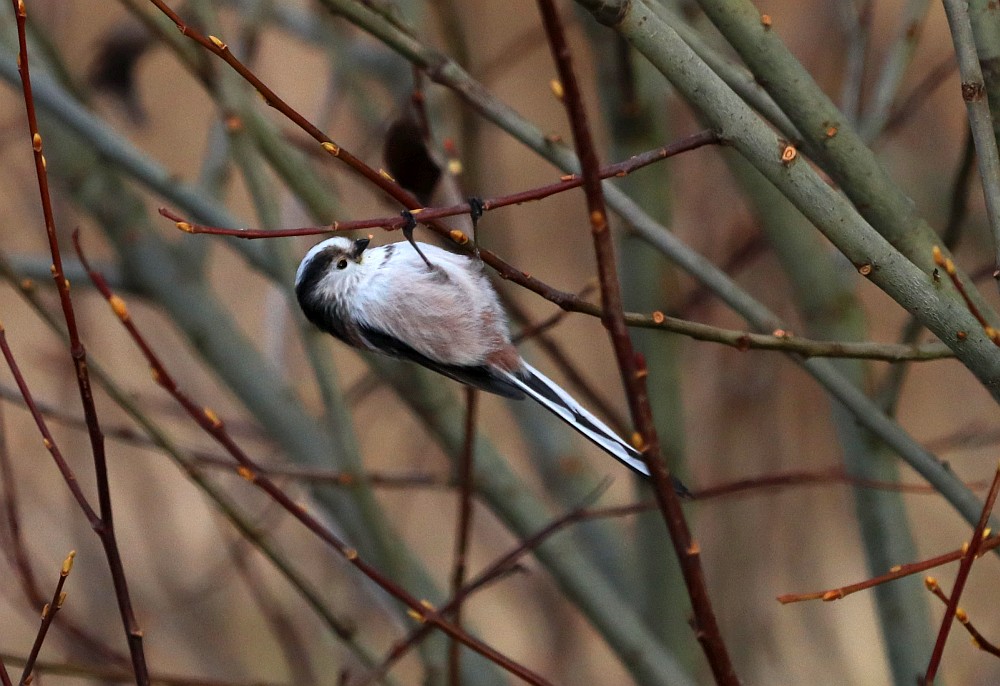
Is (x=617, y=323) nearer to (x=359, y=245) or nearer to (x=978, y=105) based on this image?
(x=978, y=105)

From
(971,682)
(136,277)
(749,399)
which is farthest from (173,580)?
(971,682)

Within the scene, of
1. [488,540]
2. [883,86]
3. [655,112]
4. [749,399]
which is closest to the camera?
[883,86]

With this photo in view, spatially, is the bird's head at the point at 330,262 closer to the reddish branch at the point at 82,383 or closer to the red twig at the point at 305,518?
the red twig at the point at 305,518

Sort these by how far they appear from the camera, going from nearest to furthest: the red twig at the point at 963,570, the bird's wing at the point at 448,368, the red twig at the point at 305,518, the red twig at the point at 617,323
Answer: the red twig at the point at 617,323
the red twig at the point at 963,570
the red twig at the point at 305,518
the bird's wing at the point at 448,368

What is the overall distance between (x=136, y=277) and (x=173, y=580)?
5.17 feet

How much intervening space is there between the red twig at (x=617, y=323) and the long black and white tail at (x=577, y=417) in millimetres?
251

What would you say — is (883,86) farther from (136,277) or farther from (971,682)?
(971,682)

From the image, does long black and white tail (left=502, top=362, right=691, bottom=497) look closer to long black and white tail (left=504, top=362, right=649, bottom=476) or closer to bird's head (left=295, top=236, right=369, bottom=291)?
long black and white tail (left=504, top=362, right=649, bottom=476)

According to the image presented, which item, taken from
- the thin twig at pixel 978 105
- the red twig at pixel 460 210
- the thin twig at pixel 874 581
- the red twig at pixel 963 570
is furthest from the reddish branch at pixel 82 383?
the thin twig at pixel 978 105

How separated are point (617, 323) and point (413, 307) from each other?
0.68 m

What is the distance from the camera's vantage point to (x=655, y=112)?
5.08 ft

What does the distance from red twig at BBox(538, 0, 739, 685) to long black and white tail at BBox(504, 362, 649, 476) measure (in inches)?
9.9

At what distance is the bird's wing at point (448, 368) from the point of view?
1240mm

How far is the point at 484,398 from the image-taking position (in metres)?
3.35
